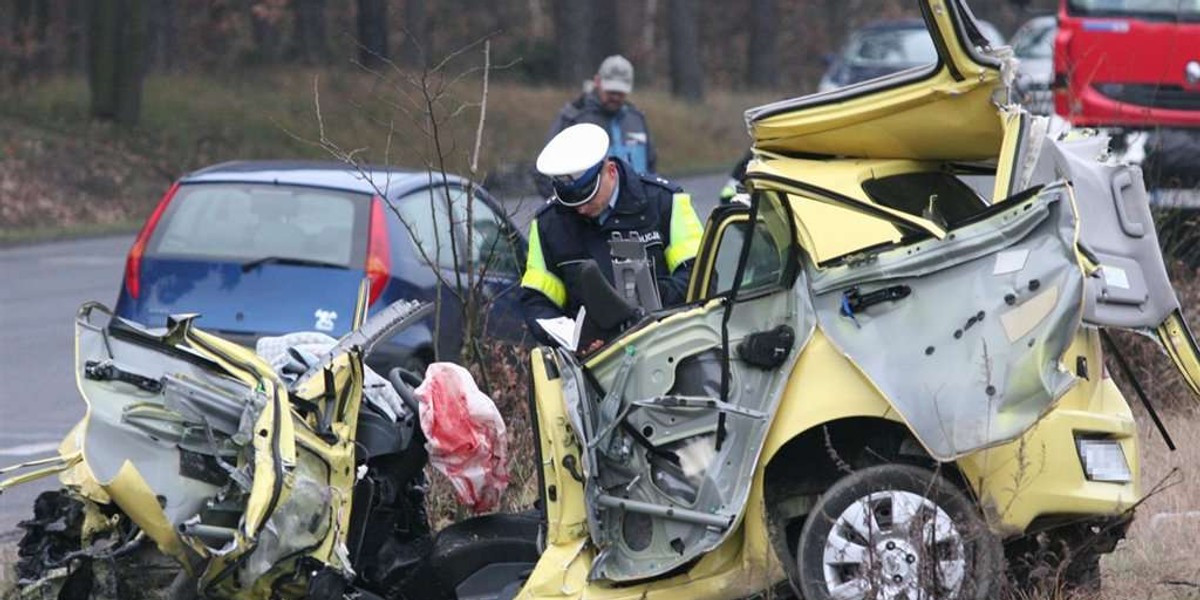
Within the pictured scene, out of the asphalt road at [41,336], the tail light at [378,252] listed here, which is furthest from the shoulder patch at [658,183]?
the tail light at [378,252]

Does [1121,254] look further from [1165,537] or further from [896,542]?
[1165,537]

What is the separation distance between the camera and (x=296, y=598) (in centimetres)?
622

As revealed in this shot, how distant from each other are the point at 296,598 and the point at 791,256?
5.92 feet

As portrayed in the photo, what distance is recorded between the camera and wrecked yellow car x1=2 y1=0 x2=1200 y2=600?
566 cm

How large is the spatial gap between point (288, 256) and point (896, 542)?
5.83m

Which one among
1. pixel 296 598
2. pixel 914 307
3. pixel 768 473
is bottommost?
pixel 296 598

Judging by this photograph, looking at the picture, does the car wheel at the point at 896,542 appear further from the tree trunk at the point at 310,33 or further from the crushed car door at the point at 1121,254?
the tree trunk at the point at 310,33

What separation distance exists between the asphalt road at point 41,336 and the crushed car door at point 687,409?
95.7 inches

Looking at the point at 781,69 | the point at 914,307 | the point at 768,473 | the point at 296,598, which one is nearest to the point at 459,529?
the point at 296,598

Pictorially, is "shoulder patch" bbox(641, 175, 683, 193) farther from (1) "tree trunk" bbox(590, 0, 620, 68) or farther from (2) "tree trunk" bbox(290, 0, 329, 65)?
(1) "tree trunk" bbox(590, 0, 620, 68)

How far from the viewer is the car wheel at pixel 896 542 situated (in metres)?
5.70

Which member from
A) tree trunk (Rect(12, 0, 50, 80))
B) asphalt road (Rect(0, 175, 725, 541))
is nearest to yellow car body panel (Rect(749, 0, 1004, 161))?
asphalt road (Rect(0, 175, 725, 541))

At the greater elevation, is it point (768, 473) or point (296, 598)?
point (768, 473)

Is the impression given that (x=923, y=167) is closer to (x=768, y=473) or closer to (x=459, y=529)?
(x=768, y=473)
